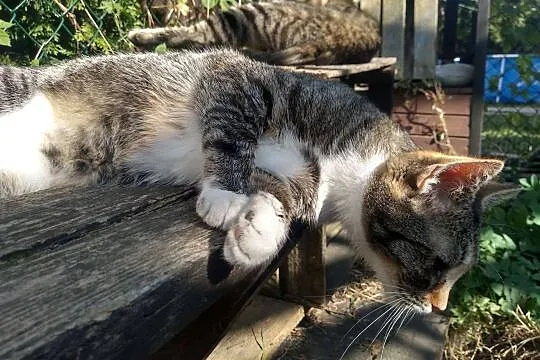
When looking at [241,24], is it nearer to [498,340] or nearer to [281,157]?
[281,157]

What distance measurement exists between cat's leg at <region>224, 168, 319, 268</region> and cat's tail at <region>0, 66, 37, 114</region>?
0.82 m

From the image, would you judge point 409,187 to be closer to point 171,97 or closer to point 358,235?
point 358,235

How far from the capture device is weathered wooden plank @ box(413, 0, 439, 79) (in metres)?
3.59

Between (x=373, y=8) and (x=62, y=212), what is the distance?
135 inches

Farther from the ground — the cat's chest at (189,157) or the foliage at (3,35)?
the foliage at (3,35)

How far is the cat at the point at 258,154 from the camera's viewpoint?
146cm

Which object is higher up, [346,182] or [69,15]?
[69,15]

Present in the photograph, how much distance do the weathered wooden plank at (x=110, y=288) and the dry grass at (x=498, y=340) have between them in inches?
71.6

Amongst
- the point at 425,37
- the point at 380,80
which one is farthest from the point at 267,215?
the point at 425,37

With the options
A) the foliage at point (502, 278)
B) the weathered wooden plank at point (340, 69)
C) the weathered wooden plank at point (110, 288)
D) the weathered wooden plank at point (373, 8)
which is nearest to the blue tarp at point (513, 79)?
the weathered wooden plank at point (373, 8)

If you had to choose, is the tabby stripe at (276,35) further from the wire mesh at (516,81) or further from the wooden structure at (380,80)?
the wire mesh at (516,81)

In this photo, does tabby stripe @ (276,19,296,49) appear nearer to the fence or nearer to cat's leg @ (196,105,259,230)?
the fence

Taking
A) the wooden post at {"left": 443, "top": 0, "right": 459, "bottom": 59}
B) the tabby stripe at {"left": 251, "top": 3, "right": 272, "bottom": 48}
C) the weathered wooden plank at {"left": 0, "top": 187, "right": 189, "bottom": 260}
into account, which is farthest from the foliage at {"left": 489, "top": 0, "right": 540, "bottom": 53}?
the weathered wooden plank at {"left": 0, "top": 187, "right": 189, "bottom": 260}

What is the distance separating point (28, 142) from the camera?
5.04 feet
